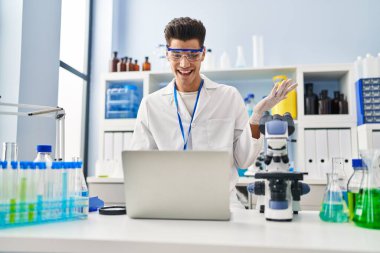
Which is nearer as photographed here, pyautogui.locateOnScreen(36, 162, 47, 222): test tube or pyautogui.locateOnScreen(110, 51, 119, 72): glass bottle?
pyautogui.locateOnScreen(36, 162, 47, 222): test tube

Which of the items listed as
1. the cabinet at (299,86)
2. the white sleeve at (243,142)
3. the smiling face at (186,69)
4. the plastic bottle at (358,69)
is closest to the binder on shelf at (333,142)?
the cabinet at (299,86)

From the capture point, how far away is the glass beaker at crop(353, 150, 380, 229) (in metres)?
0.90

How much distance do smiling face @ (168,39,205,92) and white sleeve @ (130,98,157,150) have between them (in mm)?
236

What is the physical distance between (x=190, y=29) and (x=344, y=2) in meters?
2.00

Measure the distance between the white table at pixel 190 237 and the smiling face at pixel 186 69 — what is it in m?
0.98

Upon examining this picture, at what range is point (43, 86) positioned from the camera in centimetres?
253

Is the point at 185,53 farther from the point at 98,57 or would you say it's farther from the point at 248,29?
the point at 98,57

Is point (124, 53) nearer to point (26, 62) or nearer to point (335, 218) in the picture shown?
point (26, 62)

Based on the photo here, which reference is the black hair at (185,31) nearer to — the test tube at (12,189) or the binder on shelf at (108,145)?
the test tube at (12,189)

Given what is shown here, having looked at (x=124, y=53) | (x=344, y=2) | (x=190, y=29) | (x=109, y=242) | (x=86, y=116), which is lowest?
(x=109, y=242)

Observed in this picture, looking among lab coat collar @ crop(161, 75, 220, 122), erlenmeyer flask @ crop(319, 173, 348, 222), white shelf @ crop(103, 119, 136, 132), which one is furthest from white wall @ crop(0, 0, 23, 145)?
erlenmeyer flask @ crop(319, 173, 348, 222)

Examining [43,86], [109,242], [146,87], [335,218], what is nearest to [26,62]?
[43,86]

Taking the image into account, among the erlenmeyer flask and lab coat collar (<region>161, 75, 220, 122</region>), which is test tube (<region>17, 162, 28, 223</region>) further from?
lab coat collar (<region>161, 75, 220, 122</region>)

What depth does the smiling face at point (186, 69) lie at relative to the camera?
174 cm
